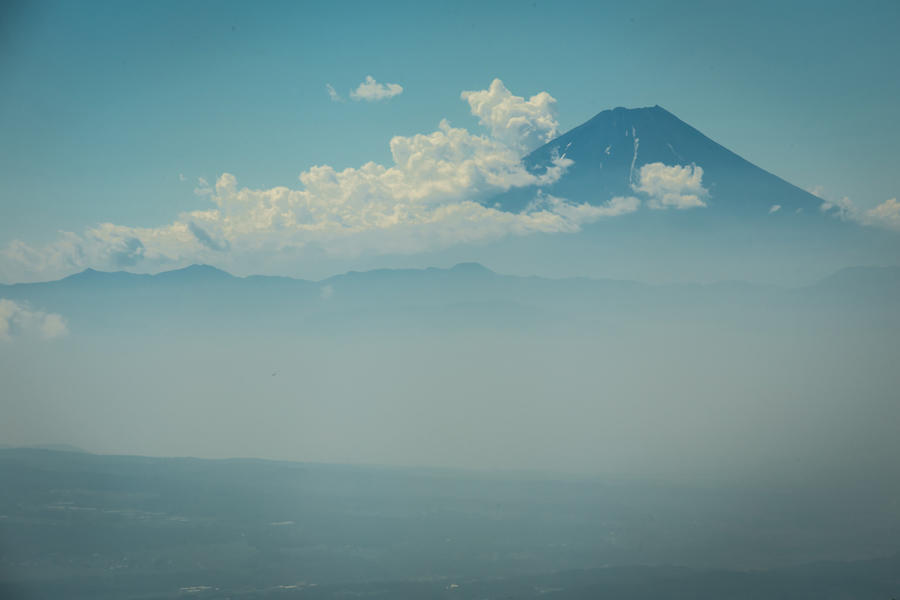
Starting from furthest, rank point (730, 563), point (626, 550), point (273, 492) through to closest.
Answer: point (273, 492) → point (626, 550) → point (730, 563)

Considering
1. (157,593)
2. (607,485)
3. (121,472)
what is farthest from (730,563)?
(121,472)

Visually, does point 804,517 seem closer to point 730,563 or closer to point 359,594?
point 730,563

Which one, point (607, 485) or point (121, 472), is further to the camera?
point (607, 485)

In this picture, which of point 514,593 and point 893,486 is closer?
point 514,593

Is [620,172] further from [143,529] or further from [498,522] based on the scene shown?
[143,529]

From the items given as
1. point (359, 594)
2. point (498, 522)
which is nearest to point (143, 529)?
point (359, 594)

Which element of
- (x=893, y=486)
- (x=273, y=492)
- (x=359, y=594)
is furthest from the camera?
(x=273, y=492)

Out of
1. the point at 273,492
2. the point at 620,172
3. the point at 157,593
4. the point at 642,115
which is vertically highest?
the point at 642,115

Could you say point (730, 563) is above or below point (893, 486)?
below

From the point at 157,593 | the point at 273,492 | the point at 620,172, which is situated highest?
the point at 620,172
